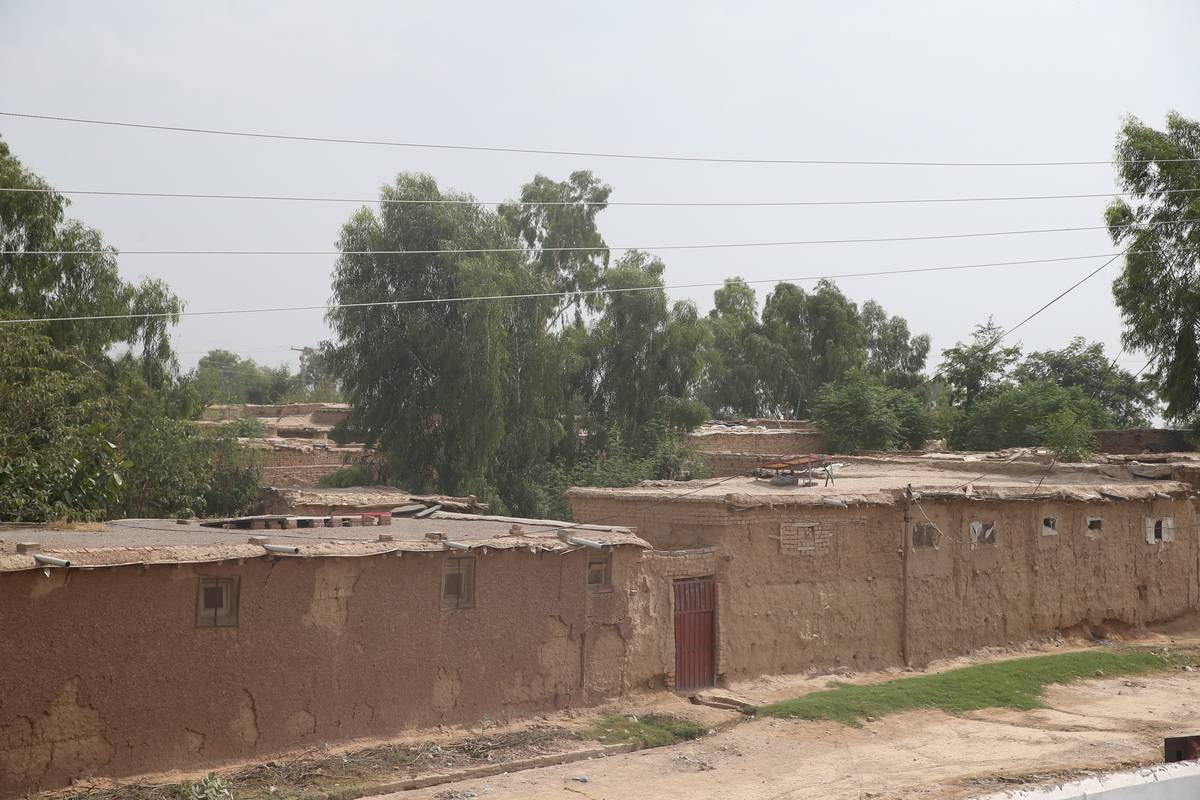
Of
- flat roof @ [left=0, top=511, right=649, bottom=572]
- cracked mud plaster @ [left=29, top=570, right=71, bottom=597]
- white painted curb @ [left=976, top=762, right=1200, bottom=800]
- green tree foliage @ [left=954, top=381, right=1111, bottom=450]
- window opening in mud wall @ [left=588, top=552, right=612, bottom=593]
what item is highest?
green tree foliage @ [left=954, top=381, right=1111, bottom=450]

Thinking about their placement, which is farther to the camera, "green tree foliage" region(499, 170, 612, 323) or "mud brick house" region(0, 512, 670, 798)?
"green tree foliage" region(499, 170, 612, 323)

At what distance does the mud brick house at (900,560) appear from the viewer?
567 inches

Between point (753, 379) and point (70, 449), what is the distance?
128 ft

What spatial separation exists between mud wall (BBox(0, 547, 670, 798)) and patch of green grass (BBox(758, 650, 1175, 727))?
2.24 m

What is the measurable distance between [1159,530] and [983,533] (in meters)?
4.31

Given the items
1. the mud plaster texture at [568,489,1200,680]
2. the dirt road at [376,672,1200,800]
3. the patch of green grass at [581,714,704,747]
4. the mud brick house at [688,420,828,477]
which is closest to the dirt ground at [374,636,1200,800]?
the dirt road at [376,672,1200,800]

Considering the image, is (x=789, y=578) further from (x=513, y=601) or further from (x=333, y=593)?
(x=333, y=593)

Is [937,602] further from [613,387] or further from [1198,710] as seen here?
[613,387]

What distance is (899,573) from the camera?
52.7 feet

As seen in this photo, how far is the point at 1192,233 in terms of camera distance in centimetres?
2847

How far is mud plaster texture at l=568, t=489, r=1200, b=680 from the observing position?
1450cm

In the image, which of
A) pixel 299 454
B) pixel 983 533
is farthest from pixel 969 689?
pixel 299 454

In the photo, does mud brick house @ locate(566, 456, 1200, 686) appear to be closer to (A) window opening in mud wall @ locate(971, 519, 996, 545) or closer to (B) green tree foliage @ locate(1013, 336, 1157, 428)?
(A) window opening in mud wall @ locate(971, 519, 996, 545)

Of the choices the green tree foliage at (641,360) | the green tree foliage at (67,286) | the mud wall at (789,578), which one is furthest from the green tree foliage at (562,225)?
the mud wall at (789,578)
